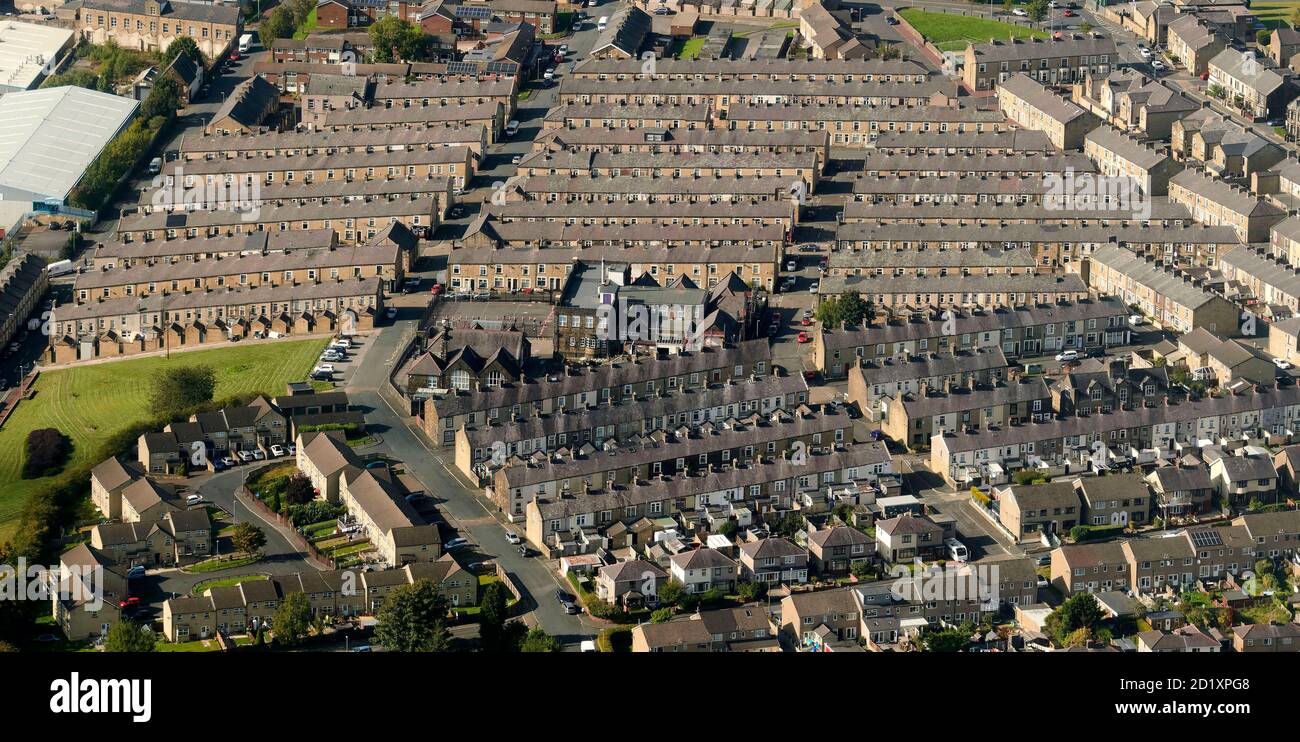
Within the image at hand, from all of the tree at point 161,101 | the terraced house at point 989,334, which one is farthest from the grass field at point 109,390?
the tree at point 161,101

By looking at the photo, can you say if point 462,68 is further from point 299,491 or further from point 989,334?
point 299,491

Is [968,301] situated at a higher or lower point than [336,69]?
lower

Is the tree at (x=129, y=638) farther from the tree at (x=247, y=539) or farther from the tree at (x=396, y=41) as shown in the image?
the tree at (x=396, y=41)

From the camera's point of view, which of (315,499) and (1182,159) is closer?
(315,499)
